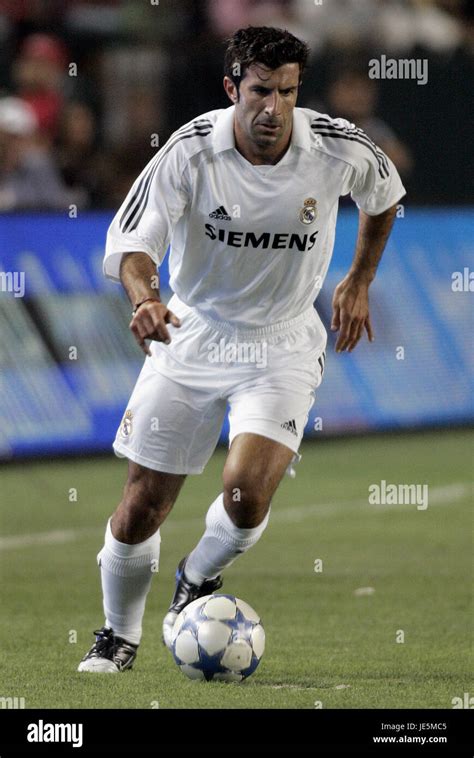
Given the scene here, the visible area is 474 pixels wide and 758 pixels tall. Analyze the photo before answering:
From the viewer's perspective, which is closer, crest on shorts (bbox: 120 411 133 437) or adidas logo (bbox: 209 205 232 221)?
adidas logo (bbox: 209 205 232 221)

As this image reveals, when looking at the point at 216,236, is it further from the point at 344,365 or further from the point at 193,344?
the point at 344,365

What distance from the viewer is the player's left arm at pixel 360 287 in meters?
6.66

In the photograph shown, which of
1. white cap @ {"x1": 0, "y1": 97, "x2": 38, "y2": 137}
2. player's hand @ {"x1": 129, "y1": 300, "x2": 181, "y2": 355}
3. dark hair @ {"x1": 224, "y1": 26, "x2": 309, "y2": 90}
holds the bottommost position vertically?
player's hand @ {"x1": 129, "y1": 300, "x2": 181, "y2": 355}

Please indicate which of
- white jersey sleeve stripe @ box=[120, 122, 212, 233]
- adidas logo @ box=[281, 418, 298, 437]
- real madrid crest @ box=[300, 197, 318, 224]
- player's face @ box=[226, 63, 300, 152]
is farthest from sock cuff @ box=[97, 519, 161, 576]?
player's face @ box=[226, 63, 300, 152]

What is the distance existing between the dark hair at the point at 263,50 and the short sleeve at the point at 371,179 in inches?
18.4

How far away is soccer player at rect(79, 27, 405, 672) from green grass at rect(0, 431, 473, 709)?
566mm

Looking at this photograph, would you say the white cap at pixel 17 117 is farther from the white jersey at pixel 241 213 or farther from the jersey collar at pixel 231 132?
the jersey collar at pixel 231 132

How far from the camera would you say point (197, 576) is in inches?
269

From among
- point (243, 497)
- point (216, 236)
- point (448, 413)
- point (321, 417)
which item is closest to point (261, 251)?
point (216, 236)

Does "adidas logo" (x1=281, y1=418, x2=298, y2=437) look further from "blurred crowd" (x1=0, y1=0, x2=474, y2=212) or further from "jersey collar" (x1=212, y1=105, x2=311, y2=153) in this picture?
"blurred crowd" (x1=0, y1=0, x2=474, y2=212)

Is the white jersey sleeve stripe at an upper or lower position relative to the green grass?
upper

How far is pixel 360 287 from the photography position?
6.75 metres

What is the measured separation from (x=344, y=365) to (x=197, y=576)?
6.79m

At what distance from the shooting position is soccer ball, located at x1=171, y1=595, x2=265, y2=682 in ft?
20.1
